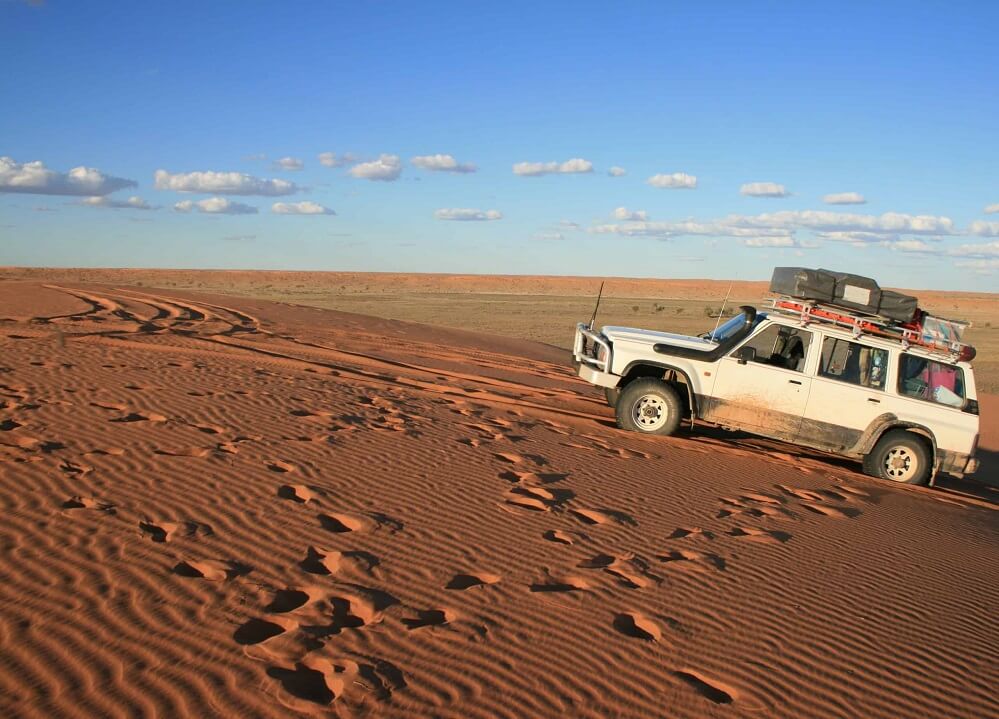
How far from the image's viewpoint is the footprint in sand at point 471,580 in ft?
16.7

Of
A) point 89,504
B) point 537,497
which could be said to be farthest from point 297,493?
point 537,497

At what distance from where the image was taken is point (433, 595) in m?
4.90

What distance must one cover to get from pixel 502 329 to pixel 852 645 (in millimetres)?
27396

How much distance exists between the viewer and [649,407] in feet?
33.6

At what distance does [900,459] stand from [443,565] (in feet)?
23.3

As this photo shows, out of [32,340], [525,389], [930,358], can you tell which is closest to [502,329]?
[525,389]

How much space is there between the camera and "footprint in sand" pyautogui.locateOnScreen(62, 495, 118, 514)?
18.3 ft

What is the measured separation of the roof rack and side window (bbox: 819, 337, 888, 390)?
0.21m

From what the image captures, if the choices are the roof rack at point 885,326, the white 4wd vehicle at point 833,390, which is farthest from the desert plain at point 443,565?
the roof rack at point 885,326

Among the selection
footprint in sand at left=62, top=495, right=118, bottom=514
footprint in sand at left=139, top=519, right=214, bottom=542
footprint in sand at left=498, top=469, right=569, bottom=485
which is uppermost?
footprint in sand at left=498, top=469, right=569, bottom=485

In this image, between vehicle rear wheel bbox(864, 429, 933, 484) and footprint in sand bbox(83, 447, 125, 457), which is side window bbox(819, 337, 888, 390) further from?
footprint in sand bbox(83, 447, 125, 457)

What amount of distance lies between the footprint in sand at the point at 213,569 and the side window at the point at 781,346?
692cm

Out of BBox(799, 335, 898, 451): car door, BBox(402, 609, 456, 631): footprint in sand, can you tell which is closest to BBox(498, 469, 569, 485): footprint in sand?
BBox(402, 609, 456, 631): footprint in sand

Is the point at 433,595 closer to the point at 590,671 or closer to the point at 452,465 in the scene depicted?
the point at 590,671
